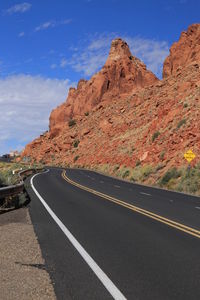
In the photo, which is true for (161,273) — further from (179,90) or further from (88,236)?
(179,90)

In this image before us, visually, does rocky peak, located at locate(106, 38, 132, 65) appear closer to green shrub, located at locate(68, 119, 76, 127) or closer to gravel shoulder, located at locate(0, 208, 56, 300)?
green shrub, located at locate(68, 119, 76, 127)

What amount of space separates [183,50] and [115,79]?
22.9 metres

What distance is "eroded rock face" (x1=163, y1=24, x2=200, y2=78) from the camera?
85531 millimetres

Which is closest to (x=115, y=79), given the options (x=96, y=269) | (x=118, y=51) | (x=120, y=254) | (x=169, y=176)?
(x=118, y=51)

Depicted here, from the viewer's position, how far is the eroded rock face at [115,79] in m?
105

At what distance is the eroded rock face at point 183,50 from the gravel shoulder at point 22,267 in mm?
78330

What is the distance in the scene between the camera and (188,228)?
1055 centimetres

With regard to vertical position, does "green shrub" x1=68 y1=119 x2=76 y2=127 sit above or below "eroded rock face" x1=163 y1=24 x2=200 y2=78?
below

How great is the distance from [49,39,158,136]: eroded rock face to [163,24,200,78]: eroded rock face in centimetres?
1232

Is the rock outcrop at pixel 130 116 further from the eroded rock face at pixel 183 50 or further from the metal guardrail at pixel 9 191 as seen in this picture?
the metal guardrail at pixel 9 191

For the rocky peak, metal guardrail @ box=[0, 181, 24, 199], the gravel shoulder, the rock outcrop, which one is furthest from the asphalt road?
the rocky peak

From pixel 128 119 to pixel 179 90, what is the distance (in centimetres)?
1767

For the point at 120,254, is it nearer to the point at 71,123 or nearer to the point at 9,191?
the point at 9,191

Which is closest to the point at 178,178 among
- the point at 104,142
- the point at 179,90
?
the point at 179,90
